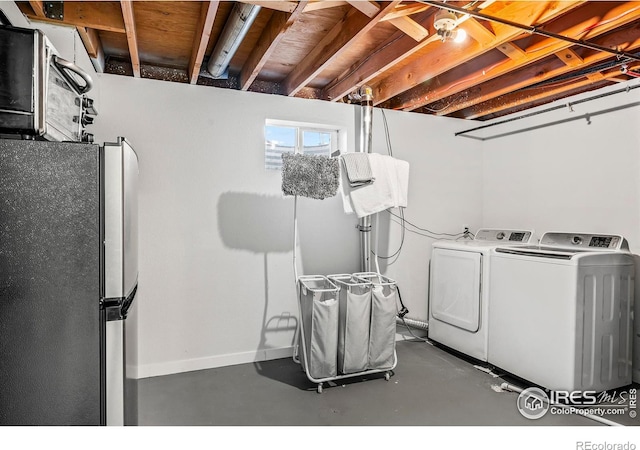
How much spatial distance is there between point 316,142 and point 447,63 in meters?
1.43

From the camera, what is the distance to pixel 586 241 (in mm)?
2920

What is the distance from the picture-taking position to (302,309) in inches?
114

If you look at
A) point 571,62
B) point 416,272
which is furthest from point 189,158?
point 571,62

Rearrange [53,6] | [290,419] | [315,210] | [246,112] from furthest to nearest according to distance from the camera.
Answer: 1. [315,210]
2. [246,112]
3. [290,419]
4. [53,6]

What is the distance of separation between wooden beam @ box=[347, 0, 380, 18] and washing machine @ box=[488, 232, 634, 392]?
202 cm

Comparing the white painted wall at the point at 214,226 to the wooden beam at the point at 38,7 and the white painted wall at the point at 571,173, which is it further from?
the white painted wall at the point at 571,173

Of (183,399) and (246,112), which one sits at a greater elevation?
(246,112)

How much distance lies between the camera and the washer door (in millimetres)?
3162

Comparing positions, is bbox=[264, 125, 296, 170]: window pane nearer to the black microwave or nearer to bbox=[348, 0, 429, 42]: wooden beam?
bbox=[348, 0, 429, 42]: wooden beam

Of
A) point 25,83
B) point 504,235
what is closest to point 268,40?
point 25,83

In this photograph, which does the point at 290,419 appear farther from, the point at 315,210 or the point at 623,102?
the point at 623,102

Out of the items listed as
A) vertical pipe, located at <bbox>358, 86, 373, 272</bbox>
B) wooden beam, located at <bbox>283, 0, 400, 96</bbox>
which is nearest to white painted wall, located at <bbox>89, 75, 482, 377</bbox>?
vertical pipe, located at <bbox>358, 86, 373, 272</bbox>

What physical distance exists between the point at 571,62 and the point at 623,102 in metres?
0.70

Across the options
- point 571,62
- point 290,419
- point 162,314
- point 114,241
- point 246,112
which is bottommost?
point 290,419
